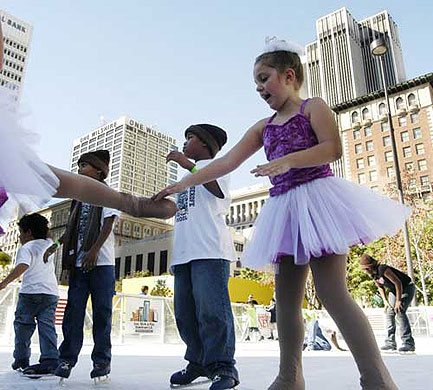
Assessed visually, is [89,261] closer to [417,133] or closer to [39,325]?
[39,325]

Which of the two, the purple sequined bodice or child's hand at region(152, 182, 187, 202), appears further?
child's hand at region(152, 182, 187, 202)

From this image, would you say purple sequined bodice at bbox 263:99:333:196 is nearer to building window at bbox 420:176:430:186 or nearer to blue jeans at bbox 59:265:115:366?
blue jeans at bbox 59:265:115:366

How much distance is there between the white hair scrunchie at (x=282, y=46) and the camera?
2117 millimetres

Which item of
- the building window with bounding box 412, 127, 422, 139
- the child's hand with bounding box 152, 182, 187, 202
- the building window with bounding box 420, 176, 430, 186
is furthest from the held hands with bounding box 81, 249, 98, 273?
the building window with bounding box 412, 127, 422, 139

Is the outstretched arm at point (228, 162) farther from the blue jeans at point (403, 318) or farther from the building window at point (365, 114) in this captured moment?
the building window at point (365, 114)

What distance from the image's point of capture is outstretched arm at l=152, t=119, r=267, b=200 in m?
2.11

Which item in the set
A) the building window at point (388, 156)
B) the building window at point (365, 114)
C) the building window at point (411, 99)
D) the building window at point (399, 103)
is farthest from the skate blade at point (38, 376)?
the building window at point (365, 114)

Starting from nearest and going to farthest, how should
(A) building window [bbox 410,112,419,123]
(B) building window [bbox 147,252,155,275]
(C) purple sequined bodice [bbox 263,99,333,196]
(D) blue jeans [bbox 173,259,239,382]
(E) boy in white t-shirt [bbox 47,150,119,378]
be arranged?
(C) purple sequined bodice [bbox 263,99,333,196], (D) blue jeans [bbox 173,259,239,382], (E) boy in white t-shirt [bbox 47,150,119,378], (A) building window [bbox 410,112,419,123], (B) building window [bbox 147,252,155,275]

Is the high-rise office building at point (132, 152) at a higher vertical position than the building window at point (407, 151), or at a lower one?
higher

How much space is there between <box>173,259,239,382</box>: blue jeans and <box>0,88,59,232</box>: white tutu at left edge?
1.16 m

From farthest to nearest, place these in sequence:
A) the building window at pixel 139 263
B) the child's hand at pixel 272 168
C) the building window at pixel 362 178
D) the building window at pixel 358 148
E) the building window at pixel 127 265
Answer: the building window at pixel 127 265 → the building window at pixel 139 263 → the building window at pixel 358 148 → the building window at pixel 362 178 → the child's hand at pixel 272 168

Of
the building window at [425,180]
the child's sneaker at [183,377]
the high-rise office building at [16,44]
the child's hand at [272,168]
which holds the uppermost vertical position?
the high-rise office building at [16,44]

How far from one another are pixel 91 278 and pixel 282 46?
198cm

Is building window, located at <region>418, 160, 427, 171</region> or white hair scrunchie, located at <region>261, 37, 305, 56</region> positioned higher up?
building window, located at <region>418, 160, 427, 171</region>
